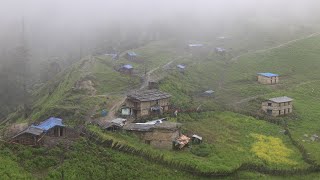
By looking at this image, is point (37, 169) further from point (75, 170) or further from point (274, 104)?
point (274, 104)

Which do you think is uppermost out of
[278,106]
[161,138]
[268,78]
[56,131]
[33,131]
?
[268,78]

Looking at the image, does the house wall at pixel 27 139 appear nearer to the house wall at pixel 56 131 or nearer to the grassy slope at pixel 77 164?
the grassy slope at pixel 77 164

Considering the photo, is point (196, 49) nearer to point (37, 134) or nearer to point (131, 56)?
point (131, 56)

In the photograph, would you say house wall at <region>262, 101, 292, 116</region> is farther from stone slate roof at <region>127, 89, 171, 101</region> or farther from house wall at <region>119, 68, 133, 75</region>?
house wall at <region>119, 68, 133, 75</region>

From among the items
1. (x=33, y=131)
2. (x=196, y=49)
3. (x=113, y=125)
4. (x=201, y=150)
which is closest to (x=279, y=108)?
(x=201, y=150)

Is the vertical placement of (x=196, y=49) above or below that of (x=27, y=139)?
above

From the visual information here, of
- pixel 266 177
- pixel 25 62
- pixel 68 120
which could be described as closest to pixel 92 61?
pixel 25 62
